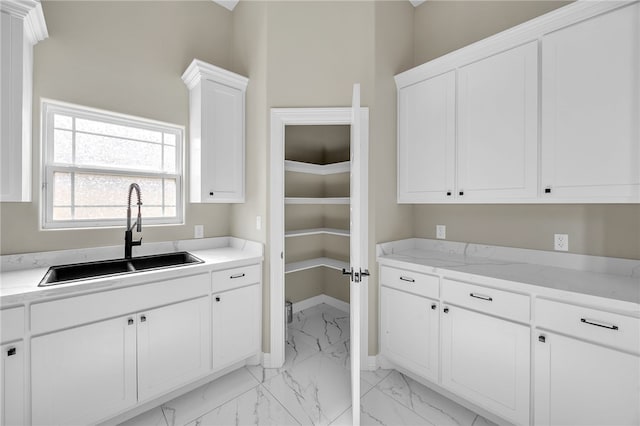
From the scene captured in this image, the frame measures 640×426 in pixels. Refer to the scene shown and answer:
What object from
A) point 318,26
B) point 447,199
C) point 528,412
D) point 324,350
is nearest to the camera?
point 528,412

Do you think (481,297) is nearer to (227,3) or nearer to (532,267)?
(532,267)

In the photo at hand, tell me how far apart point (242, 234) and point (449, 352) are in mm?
1965

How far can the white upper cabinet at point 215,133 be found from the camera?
2236 millimetres

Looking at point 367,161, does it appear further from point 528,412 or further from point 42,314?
point 42,314

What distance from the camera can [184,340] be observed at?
1853 millimetres

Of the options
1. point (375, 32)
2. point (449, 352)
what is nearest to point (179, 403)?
point (449, 352)

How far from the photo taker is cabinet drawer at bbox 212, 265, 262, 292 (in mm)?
2002

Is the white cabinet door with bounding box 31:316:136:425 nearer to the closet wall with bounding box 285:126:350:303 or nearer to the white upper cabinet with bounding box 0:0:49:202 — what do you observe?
the white upper cabinet with bounding box 0:0:49:202

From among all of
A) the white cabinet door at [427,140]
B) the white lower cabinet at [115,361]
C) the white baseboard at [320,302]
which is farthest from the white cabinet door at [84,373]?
the white cabinet door at [427,140]

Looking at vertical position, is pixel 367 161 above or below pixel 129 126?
below

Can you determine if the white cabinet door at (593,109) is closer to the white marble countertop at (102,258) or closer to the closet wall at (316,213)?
the closet wall at (316,213)

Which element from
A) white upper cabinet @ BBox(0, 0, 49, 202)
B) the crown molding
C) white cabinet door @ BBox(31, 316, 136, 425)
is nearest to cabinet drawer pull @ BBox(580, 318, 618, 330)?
white cabinet door @ BBox(31, 316, 136, 425)

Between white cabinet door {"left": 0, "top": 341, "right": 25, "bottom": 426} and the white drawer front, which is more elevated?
the white drawer front

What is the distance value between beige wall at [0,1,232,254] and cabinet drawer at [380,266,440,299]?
1656 millimetres
